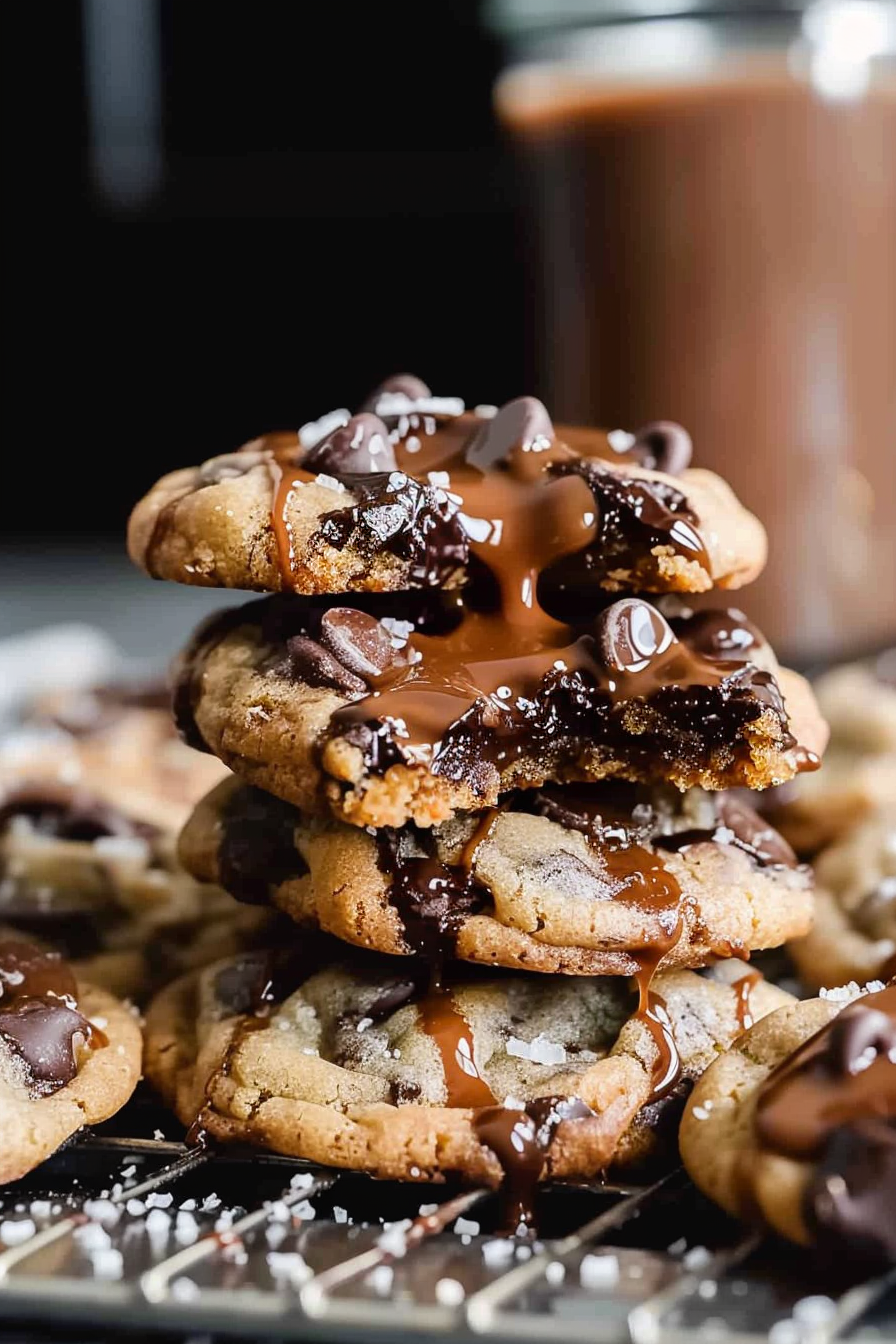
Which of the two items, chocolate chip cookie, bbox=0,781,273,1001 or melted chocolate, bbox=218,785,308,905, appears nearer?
melted chocolate, bbox=218,785,308,905

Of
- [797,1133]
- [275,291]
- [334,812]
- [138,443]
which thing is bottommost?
[138,443]

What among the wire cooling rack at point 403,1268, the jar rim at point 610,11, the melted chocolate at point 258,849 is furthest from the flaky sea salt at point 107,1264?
the jar rim at point 610,11

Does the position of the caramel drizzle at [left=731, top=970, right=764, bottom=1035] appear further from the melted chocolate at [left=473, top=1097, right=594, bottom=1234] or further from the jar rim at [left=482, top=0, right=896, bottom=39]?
the jar rim at [left=482, top=0, right=896, bottom=39]

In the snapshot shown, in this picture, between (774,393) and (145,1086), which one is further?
(774,393)

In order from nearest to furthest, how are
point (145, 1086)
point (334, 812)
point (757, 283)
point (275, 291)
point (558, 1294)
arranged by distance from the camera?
point (558, 1294) < point (334, 812) < point (145, 1086) < point (757, 283) < point (275, 291)

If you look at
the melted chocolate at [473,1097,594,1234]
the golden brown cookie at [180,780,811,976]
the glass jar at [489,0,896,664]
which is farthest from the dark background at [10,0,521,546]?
the melted chocolate at [473,1097,594,1234]

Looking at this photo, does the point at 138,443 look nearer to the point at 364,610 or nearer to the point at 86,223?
the point at 86,223

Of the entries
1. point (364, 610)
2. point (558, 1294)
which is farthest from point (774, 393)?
point (558, 1294)
